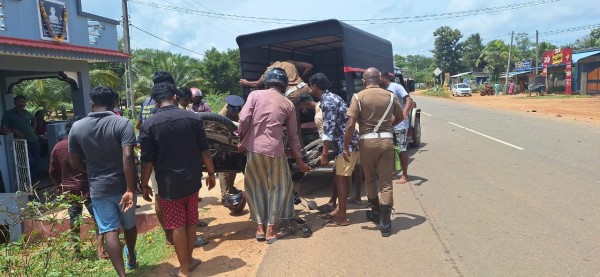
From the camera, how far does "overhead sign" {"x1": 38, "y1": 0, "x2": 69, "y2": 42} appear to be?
8539 mm

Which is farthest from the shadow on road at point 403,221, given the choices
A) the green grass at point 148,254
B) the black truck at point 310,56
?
the green grass at point 148,254

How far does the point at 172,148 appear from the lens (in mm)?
3881

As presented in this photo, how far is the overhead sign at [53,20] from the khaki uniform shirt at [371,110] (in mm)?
6777

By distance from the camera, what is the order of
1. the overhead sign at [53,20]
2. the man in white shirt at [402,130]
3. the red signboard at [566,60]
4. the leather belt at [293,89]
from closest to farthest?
the leather belt at [293,89] < the man in white shirt at [402,130] < the overhead sign at [53,20] < the red signboard at [566,60]

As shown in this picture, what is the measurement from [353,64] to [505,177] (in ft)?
10.0

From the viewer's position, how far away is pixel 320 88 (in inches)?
213

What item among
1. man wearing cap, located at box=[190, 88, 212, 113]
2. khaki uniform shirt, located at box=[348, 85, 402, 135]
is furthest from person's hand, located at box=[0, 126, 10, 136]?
khaki uniform shirt, located at box=[348, 85, 402, 135]

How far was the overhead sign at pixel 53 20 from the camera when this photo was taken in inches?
336

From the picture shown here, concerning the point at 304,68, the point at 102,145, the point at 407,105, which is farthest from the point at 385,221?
the point at 304,68

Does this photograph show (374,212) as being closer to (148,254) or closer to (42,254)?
(148,254)

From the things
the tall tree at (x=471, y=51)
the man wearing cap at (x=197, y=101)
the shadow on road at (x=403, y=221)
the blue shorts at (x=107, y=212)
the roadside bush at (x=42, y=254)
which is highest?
the tall tree at (x=471, y=51)

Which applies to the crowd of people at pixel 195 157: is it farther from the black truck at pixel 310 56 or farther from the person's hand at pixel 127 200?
the black truck at pixel 310 56

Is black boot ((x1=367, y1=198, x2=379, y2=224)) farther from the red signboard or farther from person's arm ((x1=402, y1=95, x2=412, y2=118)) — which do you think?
the red signboard

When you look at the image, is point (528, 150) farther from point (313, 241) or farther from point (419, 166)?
point (313, 241)
